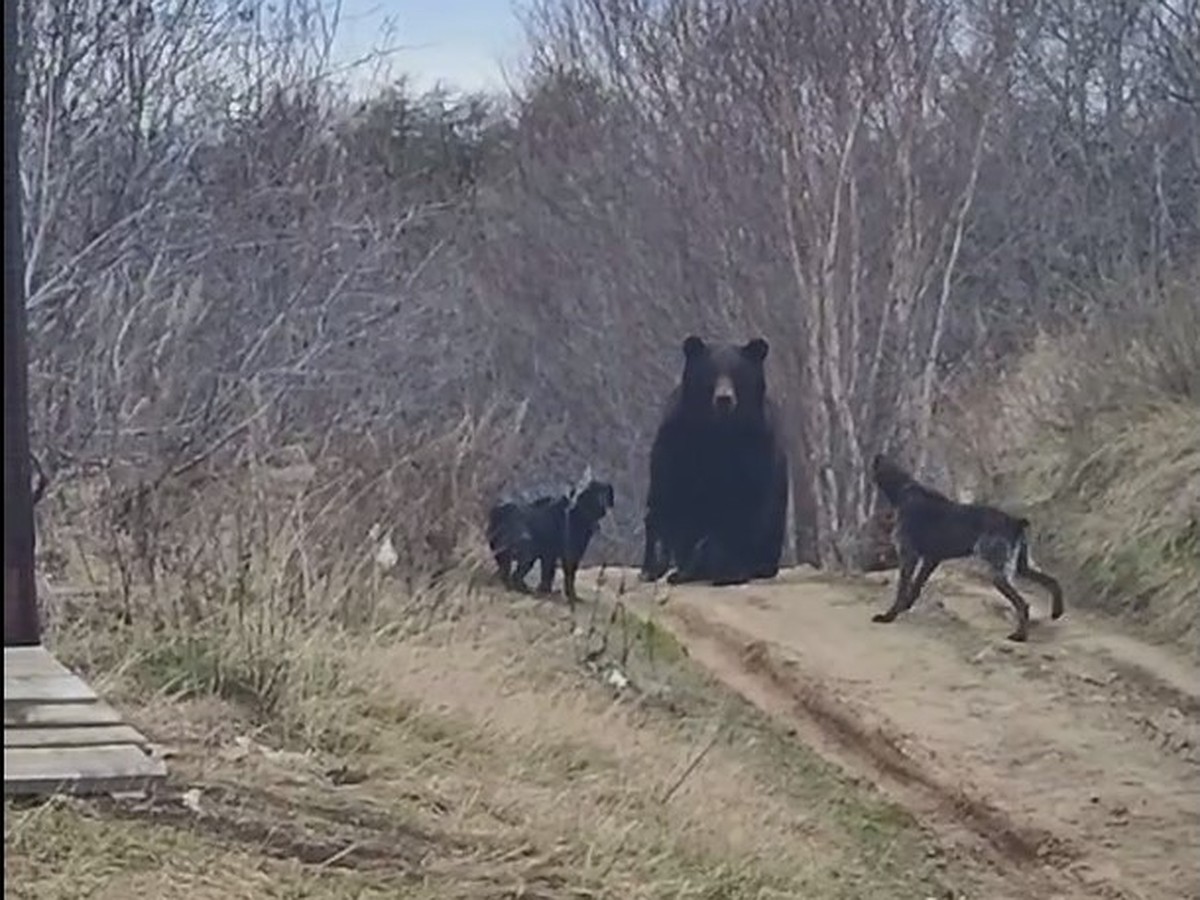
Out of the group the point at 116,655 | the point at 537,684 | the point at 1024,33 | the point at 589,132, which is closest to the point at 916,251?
the point at 1024,33

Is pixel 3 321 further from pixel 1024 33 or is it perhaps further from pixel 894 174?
pixel 1024 33

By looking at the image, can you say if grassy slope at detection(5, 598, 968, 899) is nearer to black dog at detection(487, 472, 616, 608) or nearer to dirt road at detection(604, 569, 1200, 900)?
dirt road at detection(604, 569, 1200, 900)

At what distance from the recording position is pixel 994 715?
492cm

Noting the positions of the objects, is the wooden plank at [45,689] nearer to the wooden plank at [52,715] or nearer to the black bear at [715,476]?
the wooden plank at [52,715]

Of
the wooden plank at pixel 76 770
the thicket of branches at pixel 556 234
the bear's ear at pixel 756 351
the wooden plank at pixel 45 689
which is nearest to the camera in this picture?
the wooden plank at pixel 76 770

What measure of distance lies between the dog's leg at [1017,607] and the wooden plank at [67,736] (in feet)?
12.0

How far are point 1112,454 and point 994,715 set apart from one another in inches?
95.9

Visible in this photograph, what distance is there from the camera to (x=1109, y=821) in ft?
13.4

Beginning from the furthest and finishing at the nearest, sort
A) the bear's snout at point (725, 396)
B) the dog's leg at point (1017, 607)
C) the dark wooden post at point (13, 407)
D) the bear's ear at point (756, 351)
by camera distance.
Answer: the bear's ear at point (756, 351), the bear's snout at point (725, 396), the dog's leg at point (1017, 607), the dark wooden post at point (13, 407)

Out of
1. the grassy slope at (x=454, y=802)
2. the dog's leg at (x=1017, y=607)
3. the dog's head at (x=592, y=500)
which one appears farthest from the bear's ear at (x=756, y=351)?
the grassy slope at (x=454, y=802)

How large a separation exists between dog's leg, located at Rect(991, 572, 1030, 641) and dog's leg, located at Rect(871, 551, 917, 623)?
28 centimetres

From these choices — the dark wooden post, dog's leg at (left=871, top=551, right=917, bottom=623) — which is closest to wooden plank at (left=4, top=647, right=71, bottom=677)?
the dark wooden post

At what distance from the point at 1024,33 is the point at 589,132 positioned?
89.2 inches

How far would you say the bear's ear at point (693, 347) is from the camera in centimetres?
725
